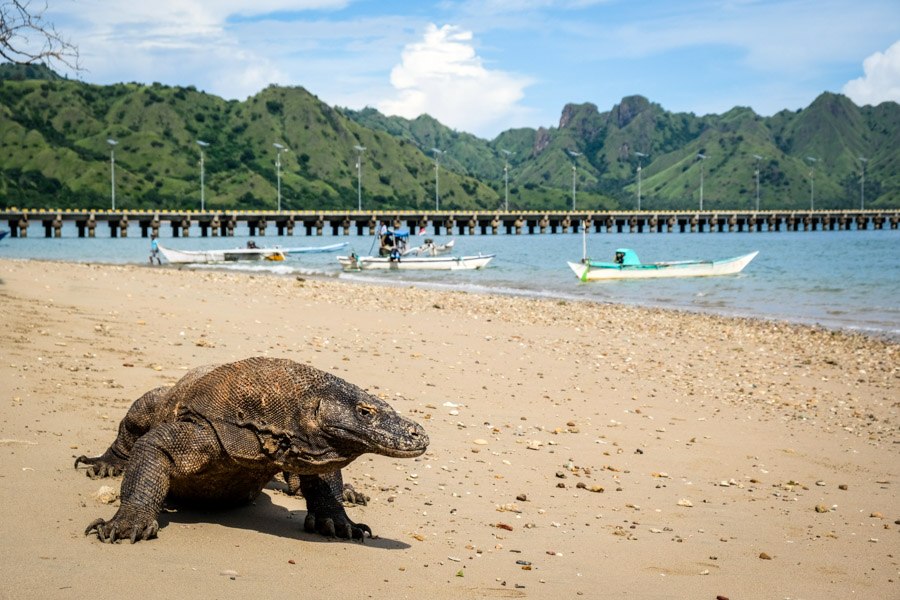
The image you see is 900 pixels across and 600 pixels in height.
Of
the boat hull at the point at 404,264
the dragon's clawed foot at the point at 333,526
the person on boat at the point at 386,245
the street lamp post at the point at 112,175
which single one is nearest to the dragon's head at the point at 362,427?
the dragon's clawed foot at the point at 333,526

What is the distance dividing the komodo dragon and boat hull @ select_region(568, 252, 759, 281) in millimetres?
38176

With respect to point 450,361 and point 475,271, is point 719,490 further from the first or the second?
point 475,271

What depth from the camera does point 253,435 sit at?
5219 mm

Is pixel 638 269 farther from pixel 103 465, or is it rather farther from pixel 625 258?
pixel 103 465

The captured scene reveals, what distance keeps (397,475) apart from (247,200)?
156m

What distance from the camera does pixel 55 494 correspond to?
18.5 ft

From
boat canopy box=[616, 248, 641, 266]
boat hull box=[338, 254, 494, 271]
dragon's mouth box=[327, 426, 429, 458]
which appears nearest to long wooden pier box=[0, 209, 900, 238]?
boat hull box=[338, 254, 494, 271]

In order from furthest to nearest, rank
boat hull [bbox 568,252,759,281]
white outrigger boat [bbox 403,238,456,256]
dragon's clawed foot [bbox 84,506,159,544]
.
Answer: white outrigger boat [bbox 403,238,456,256], boat hull [bbox 568,252,759,281], dragon's clawed foot [bbox 84,506,159,544]

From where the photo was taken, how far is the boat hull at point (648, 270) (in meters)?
43.1

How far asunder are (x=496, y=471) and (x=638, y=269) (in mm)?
37346

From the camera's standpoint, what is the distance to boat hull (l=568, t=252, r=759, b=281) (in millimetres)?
43125

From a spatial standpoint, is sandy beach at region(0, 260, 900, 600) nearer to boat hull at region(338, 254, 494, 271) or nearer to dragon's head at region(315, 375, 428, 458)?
dragon's head at region(315, 375, 428, 458)

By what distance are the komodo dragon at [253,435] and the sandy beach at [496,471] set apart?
27cm

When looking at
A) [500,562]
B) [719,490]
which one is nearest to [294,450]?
[500,562]
